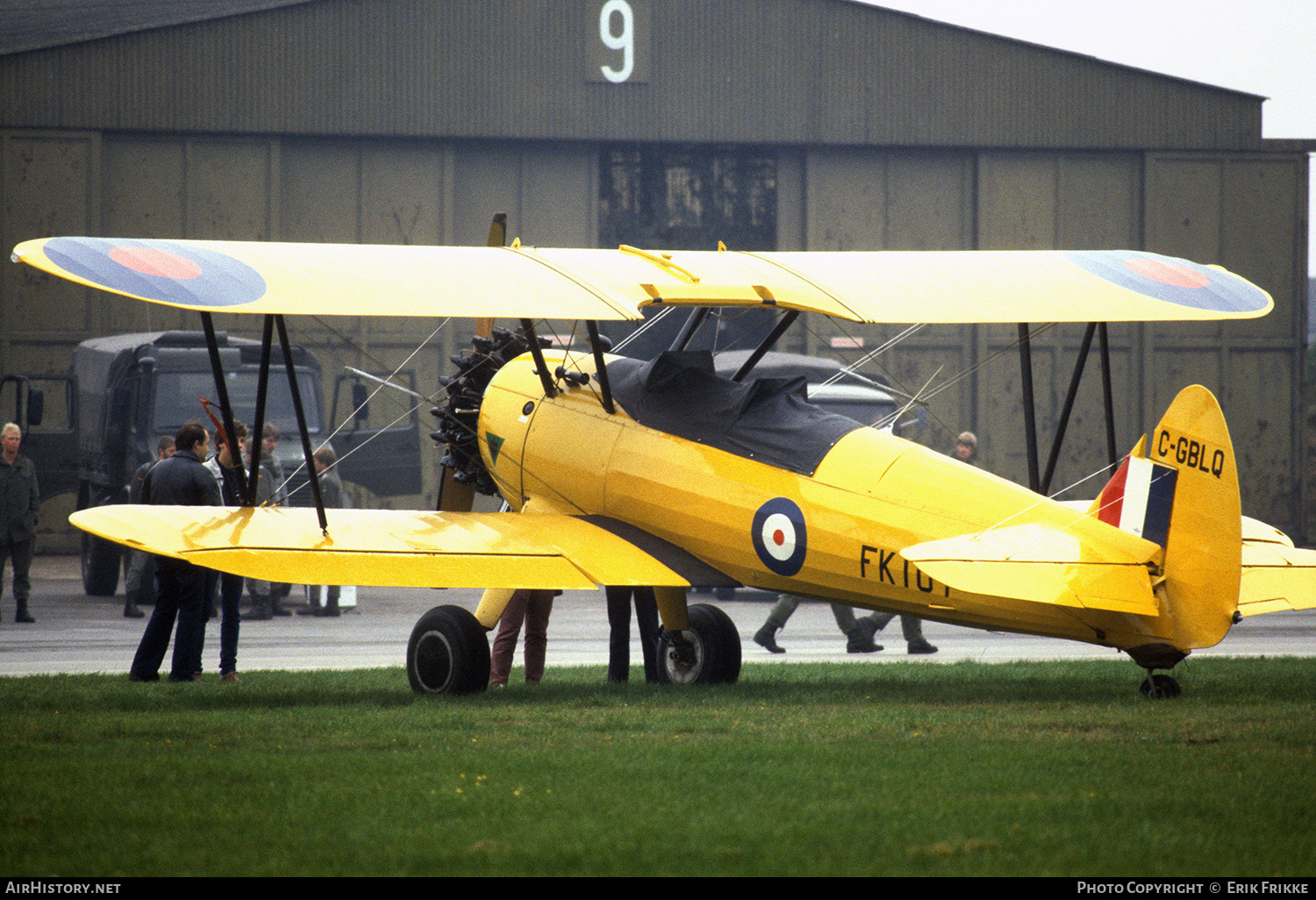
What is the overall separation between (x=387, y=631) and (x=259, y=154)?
47.7ft

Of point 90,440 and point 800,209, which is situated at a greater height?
point 800,209

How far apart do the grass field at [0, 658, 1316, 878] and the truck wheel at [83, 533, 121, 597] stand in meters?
9.41

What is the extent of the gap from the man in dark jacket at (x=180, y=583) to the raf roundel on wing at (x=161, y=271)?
2.25 m

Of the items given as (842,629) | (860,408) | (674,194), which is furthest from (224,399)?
(674,194)

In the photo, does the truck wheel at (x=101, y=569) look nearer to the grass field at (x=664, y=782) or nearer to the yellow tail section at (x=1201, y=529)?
the grass field at (x=664, y=782)

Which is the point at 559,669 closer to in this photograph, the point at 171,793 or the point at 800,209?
the point at 171,793

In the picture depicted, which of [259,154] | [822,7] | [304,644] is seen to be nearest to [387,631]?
[304,644]

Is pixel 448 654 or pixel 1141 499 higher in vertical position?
pixel 1141 499

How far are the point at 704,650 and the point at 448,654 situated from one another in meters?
1.71

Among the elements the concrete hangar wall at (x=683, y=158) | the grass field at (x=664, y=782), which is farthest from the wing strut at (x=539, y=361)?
the concrete hangar wall at (x=683, y=158)

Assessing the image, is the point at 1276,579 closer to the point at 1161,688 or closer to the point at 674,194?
the point at 1161,688

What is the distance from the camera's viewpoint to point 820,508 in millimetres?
8969

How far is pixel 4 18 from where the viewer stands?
31.8 meters

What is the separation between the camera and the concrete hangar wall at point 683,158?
26.8 metres
